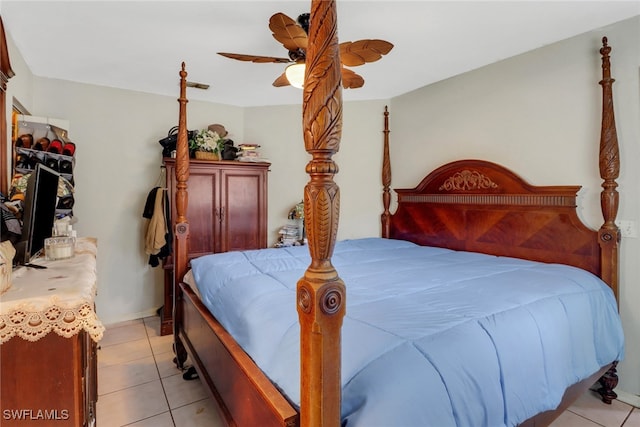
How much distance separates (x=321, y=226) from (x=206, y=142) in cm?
303

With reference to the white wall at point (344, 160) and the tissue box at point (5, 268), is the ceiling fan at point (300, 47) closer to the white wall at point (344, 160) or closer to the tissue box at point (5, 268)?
the tissue box at point (5, 268)

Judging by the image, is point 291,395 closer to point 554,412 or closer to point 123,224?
point 554,412

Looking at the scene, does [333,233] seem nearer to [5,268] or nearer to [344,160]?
[5,268]

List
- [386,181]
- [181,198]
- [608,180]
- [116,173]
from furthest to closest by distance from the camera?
[386,181] → [116,173] → [181,198] → [608,180]

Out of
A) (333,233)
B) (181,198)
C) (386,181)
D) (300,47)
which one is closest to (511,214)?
(386,181)

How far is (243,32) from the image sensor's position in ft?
7.59

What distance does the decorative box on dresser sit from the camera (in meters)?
3.38

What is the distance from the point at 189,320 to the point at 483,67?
3255mm

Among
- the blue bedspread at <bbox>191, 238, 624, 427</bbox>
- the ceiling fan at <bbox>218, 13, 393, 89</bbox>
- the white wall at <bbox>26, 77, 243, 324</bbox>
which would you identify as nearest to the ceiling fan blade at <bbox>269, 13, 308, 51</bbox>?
the ceiling fan at <bbox>218, 13, 393, 89</bbox>

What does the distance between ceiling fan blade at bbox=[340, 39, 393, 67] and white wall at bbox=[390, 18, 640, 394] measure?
149 cm

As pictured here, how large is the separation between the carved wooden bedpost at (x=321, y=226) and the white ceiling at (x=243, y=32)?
4.64 feet

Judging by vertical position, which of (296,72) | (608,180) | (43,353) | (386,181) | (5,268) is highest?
(296,72)

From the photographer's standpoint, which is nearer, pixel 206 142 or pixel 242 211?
pixel 206 142

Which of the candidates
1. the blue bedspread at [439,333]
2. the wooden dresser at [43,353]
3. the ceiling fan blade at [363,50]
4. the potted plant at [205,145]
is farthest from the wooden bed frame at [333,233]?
the ceiling fan blade at [363,50]
